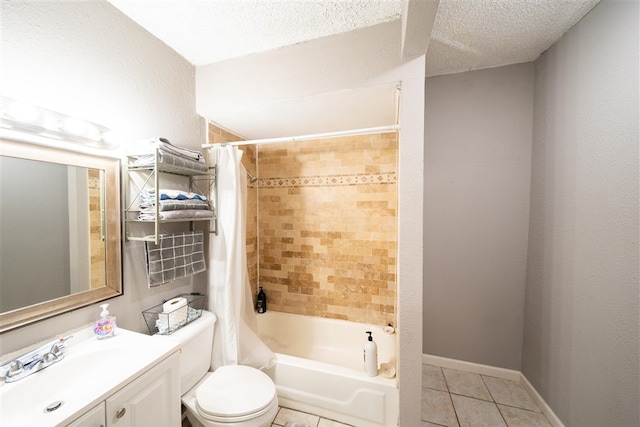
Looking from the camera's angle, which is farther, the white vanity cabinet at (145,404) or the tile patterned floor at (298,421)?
the tile patterned floor at (298,421)

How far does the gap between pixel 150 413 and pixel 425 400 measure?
1778 mm

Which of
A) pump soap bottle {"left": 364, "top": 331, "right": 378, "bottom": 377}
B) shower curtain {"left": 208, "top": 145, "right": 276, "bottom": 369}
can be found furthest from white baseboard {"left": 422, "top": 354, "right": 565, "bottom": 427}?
shower curtain {"left": 208, "top": 145, "right": 276, "bottom": 369}

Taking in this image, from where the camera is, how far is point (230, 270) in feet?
5.32

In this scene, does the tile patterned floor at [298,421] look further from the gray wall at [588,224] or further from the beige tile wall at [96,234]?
the gray wall at [588,224]

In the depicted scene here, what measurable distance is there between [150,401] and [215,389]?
0.40 m

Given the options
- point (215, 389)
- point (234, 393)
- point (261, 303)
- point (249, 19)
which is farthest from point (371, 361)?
point (249, 19)

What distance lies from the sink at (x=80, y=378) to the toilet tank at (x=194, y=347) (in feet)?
0.65

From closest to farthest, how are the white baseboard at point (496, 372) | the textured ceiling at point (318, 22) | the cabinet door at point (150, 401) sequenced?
the cabinet door at point (150, 401)
the textured ceiling at point (318, 22)
the white baseboard at point (496, 372)

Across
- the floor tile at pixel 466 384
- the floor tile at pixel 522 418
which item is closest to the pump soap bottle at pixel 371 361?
the floor tile at pixel 466 384

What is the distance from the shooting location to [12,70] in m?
0.91

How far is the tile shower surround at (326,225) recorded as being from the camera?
2193 mm

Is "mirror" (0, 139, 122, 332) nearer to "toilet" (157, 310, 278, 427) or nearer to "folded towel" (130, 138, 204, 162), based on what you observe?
"folded towel" (130, 138, 204, 162)

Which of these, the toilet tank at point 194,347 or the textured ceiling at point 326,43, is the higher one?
Answer: the textured ceiling at point 326,43

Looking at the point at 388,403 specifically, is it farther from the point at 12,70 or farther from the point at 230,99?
the point at 12,70
